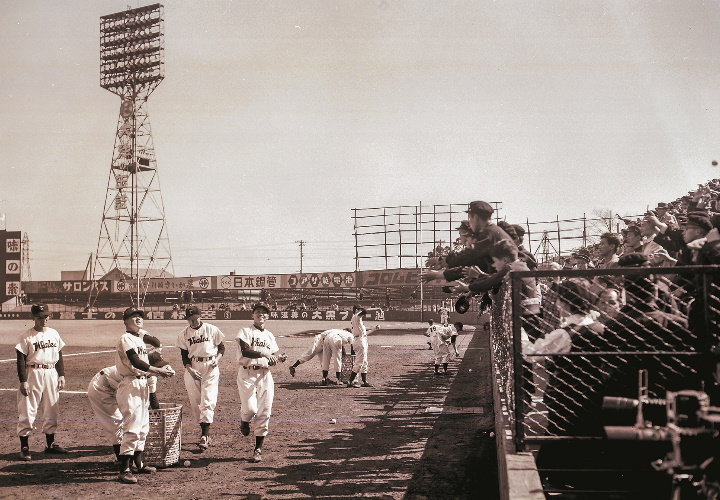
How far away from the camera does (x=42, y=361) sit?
9203 mm

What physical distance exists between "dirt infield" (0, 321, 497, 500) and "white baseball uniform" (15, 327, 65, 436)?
1.81ft

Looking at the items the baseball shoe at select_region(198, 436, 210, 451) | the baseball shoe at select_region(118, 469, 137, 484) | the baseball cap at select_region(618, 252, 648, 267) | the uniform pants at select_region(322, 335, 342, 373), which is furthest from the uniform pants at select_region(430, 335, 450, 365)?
the baseball cap at select_region(618, 252, 648, 267)

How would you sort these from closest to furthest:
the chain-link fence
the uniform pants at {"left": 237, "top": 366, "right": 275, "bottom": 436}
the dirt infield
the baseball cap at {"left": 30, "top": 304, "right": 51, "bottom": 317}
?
the chain-link fence
the dirt infield
the uniform pants at {"left": 237, "top": 366, "right": 275, "bottom": 436}
the baseball cap at {"left": 30, "top": 304, "right": 51, "bottom": 317}

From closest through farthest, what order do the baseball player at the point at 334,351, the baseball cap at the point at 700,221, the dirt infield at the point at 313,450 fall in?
the baseball cap at the point at 700,221 < the dirt infield at the point at 313,450 < the baseball player at the point at 334,351

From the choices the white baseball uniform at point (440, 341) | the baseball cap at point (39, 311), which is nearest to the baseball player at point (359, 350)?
the white baseball uniform at point (440, 341)

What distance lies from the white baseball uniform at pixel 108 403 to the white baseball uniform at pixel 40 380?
3.91ft

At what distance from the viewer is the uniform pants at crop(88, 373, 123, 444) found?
323 inches

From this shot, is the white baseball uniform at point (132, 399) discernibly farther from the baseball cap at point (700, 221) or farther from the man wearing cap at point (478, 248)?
the baseball cap at point (700, 221)

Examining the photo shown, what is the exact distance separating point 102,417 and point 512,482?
6152 mm

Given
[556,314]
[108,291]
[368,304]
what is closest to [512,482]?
[556,314]

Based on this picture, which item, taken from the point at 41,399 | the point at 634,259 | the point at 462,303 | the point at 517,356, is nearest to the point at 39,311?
the point at 41,399

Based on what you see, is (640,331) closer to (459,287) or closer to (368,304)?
(459,287)

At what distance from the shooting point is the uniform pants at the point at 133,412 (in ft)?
25.0

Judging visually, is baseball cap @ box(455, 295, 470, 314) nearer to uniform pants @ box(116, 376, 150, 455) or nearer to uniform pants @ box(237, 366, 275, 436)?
uniform pants @ box(237, 366, 275, 436)
